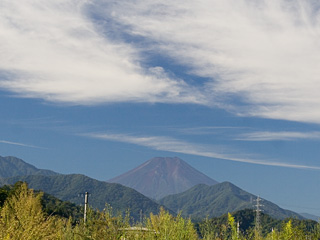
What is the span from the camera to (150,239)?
14.2 meters

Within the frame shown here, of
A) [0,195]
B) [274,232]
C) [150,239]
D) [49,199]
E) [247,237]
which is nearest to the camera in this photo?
[150,239]

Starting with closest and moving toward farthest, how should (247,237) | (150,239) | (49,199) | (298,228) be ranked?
1. (150,239)
2. (247,237)
3. (298,228)
4. (49,199)

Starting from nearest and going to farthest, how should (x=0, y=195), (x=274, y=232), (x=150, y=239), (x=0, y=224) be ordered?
(x=0, y=224)
(x=150, y=239)
(x=274, y=232)
(x=0, y=195)

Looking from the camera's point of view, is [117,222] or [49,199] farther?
[49,199]

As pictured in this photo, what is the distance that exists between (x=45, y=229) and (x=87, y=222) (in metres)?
1.95

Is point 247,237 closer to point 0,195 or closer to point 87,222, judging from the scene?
point 87,222

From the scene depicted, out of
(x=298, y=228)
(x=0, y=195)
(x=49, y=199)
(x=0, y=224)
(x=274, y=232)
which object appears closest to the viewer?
(x=0, y=224)

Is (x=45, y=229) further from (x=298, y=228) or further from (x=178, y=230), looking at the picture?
(x=298, y=228)

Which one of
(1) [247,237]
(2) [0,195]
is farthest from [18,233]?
(2) [0,195]

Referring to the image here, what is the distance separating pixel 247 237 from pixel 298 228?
5605 mm

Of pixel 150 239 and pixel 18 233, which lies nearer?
pixel 18 233

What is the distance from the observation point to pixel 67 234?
49.7ft

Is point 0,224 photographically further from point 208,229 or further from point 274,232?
point 274,232

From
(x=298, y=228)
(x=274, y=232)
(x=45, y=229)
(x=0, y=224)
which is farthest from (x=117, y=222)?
(x=298, y=228)
